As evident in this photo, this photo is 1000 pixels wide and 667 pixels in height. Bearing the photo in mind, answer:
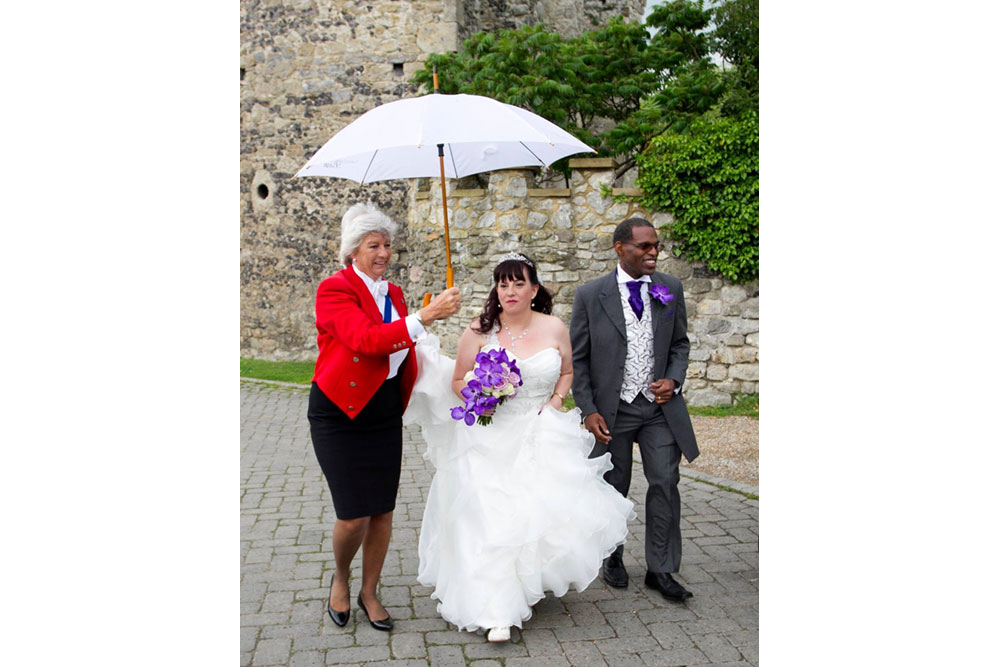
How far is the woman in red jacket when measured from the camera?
3883mm

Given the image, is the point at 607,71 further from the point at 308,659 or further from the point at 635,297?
the point at 308,659

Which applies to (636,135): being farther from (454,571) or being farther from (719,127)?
(454,571)

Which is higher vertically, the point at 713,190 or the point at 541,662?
the point at 713,190

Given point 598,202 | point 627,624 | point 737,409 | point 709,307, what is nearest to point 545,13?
point 598,202

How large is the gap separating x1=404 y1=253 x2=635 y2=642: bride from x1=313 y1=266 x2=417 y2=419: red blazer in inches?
18.1

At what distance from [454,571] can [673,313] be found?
1.88 meters

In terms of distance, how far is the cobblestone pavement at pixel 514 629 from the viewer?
154 inches

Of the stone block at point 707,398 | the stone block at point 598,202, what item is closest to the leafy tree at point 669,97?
the stone block at point 598,202

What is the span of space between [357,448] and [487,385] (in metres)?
0.73

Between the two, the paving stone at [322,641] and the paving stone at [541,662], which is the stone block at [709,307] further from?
the paving stone at [322,641]

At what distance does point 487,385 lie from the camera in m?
4.13

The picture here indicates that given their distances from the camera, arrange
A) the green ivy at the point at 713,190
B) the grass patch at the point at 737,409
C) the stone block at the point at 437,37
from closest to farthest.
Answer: the grass patch at the point at 737,409 → the green ivy at the point at 713,190 → the stone block at the point at 437,37

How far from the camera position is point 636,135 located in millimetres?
10852

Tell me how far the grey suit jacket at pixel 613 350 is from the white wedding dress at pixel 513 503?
298mm
